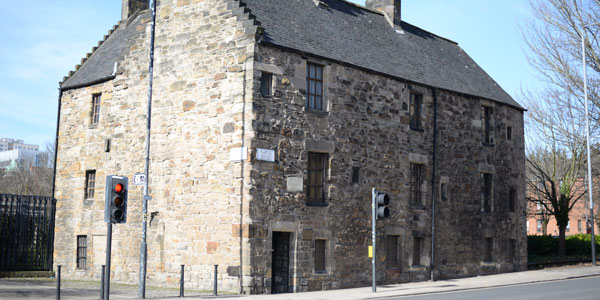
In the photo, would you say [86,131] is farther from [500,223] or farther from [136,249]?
[500,223]

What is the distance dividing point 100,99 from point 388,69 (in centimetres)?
1125

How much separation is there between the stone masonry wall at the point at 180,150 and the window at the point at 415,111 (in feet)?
25.9

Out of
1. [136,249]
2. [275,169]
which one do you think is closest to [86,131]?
[136,249]

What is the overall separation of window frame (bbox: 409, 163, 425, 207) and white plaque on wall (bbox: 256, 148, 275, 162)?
6.98 metres

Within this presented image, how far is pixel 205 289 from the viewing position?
19844 mm

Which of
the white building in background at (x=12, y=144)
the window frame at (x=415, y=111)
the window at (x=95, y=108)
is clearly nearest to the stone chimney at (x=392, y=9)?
the window frame at (x=415, y=111)

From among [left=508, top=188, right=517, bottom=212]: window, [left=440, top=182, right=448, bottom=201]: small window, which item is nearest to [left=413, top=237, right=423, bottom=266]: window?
Answer: [left=440, top=182, right=448, bottom=201]: small window

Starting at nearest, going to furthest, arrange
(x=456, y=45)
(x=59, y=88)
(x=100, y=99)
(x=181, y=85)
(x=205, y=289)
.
Result: (x=205, y=289)
(x=181, y=85)
(x=100, y=99)
(x=59, y=88)
(x=456, y=45)

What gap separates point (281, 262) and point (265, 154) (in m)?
3.38

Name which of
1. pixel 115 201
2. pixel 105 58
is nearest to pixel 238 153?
pixel 115 201

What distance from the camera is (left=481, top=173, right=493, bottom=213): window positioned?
28.0 metres

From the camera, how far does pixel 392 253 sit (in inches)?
931

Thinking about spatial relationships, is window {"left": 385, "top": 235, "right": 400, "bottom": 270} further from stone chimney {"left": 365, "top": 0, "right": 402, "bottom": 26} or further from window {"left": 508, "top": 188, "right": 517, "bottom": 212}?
stone chimney {"left": 365, "top": 0, "right": 402, "bottom": 26}

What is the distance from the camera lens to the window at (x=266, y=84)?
19.9m
